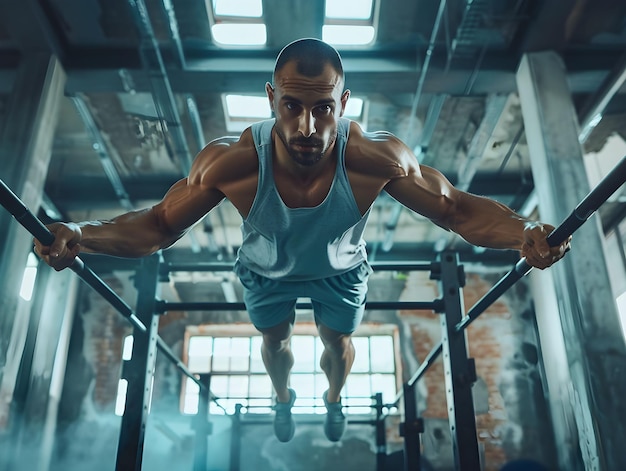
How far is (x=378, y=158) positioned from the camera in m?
1.45

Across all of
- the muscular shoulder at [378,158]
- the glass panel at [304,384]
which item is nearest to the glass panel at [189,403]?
the glass panel at [304,384]

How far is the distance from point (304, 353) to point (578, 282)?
139 inches

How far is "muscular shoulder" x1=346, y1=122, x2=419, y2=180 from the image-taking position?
145 centimetres

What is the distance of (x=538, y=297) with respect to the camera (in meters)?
6.20

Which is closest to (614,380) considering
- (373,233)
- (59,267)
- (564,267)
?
(564,267)

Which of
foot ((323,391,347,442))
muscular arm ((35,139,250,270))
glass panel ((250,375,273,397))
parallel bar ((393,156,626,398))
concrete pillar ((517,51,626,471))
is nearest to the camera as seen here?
parallel bar ((393,156,626,398))

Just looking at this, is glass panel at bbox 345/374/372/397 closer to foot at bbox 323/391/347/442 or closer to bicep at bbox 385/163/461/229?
foot at bbox 323/391/347/442

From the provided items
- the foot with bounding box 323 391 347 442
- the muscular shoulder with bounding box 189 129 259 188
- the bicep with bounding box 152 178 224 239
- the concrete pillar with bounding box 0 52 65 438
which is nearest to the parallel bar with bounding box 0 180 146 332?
the bicep with bounding box 152 178 224 239

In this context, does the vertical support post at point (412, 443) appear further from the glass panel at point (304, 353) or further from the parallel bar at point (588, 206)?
the glass panel at point (304, 353)

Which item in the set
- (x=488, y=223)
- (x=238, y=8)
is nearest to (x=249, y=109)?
(x=238, y=8)

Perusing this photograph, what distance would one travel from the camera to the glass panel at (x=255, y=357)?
616 cm

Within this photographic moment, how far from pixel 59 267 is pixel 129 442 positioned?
71cm

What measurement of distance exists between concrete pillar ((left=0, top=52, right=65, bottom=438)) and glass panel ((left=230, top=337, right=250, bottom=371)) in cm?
298

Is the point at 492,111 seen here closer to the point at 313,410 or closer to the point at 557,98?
the point at 557,98
